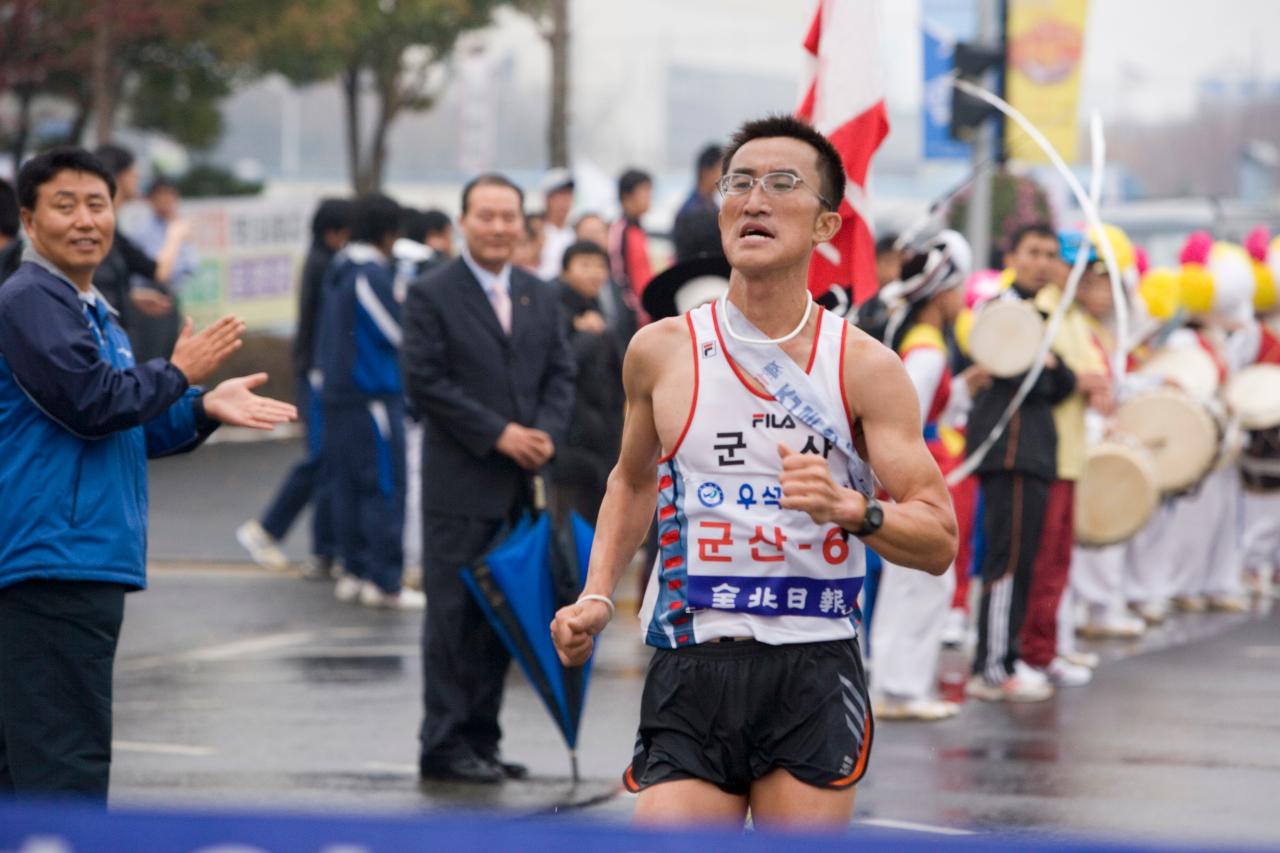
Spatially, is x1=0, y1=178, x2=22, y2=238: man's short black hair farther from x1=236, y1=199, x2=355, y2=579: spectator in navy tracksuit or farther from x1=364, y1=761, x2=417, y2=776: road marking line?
x1=236, y1=199, x2=355, y2=579: spectator in navy tracksuit

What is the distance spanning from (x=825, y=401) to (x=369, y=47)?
25191 mm

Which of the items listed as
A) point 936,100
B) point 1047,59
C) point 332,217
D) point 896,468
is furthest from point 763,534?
point 936,100

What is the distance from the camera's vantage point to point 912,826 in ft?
24.1

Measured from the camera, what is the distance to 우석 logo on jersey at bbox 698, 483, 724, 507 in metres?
4.60

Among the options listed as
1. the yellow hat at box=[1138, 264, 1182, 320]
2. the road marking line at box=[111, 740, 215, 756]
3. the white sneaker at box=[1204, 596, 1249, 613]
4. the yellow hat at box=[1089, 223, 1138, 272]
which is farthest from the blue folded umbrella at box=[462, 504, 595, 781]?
the white sneaker at box=[1204, 596, 1249, 613]

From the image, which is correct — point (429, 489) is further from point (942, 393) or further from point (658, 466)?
point (658, 466)

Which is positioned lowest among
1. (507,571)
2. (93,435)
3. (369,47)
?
(507,571)

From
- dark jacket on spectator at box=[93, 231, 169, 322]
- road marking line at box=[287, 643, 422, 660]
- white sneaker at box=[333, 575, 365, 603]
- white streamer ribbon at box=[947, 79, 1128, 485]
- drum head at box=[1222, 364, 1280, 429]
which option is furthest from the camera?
drum head at box=[1222, 364, 1280, 429]

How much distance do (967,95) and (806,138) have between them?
35.6ft

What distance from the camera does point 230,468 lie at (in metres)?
20.1

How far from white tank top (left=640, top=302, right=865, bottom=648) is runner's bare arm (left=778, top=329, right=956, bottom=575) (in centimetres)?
5

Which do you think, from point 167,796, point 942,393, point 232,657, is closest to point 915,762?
point 942,393

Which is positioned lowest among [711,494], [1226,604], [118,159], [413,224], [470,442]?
[1226,604]

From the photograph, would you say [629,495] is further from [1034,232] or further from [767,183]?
[1034,232]
